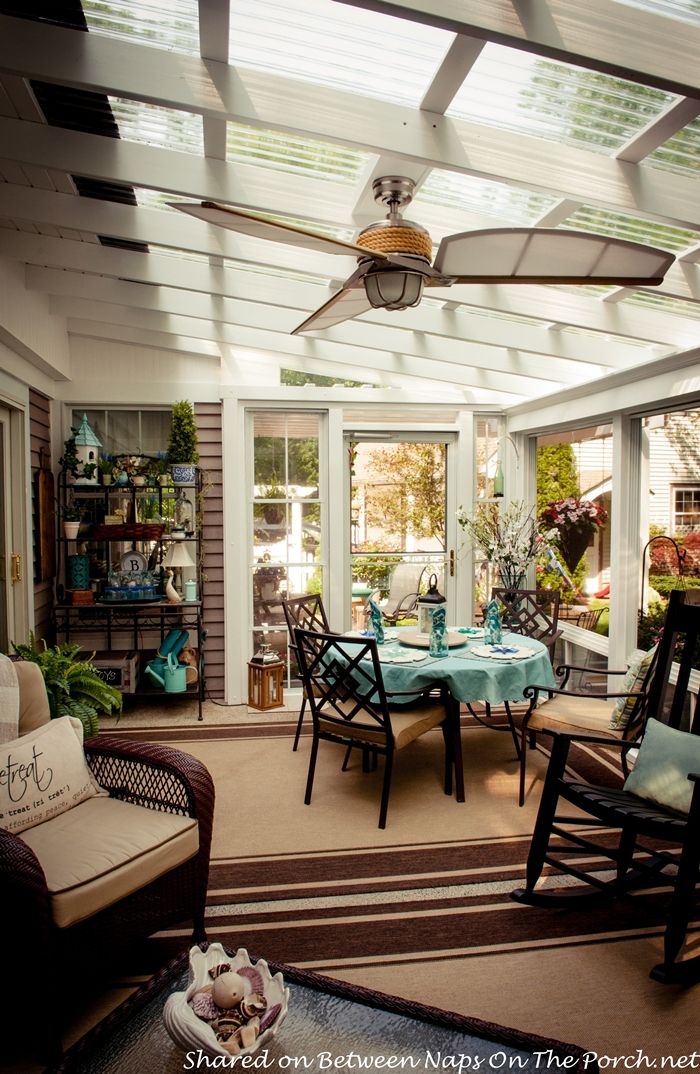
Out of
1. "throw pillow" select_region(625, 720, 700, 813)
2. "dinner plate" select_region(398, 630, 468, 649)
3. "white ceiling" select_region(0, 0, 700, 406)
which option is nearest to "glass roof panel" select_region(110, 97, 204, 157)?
"white ceiling" select_region(0, 0, 700, 406)

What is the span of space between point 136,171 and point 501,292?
1803mm

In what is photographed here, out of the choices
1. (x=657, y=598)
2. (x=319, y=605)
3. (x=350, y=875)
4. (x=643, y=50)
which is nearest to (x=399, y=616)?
(x=319, y=605)

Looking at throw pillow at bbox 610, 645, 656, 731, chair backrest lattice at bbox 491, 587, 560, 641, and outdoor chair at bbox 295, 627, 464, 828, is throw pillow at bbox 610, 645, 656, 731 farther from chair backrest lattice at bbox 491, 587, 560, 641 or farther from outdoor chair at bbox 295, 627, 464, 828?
chair backrest lattice at bbox 491, 587, 560, 641

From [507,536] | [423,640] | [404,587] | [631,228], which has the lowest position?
[423,640]

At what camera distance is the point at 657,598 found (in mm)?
4199

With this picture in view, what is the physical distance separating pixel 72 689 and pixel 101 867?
1426 mm

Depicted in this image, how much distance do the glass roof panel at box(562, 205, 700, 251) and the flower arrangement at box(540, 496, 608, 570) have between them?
2.16 m

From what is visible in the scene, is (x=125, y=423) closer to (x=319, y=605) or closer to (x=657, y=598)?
(x=319, y=605)

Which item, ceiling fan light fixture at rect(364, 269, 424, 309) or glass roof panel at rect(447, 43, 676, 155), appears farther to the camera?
ceiling fan light fixture at rect(364, 269, 424, 309)

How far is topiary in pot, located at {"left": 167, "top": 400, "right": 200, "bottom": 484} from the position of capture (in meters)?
5.20

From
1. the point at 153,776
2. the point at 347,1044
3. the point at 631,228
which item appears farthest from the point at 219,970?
the point at 631,228

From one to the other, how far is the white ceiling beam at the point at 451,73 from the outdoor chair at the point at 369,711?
7.03ft

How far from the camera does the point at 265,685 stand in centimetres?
525

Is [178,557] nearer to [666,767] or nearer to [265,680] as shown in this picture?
[265,680]
